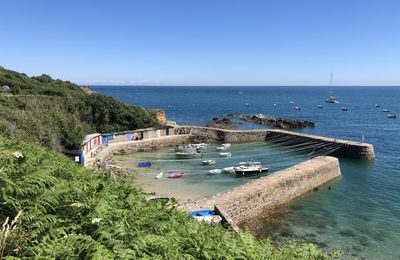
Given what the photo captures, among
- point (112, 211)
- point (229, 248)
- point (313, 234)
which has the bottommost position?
point (313, 234)

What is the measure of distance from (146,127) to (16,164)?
40.3 metres

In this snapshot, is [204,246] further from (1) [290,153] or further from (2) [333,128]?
(2) [333,128]

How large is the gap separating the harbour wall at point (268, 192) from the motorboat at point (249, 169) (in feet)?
12.1

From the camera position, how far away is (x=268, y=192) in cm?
2256

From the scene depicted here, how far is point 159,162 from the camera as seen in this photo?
34.8m

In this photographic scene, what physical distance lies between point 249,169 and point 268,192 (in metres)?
7.84

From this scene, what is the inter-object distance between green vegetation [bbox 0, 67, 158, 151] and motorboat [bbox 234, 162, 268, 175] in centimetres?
1481

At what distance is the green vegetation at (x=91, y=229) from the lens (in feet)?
14.7

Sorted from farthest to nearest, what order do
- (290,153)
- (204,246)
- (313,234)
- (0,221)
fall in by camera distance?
(290,153) < (313,234) < (204,246) < (0,221)

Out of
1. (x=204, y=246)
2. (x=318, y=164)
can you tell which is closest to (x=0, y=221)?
(x=204, y=246)

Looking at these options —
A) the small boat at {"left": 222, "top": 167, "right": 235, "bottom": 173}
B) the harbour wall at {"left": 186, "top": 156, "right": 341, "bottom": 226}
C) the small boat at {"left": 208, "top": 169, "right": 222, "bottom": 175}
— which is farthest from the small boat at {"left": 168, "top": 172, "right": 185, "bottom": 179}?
the harbour wall at {"left": 186, "top": 156, "right": 341, "bottom": 226}

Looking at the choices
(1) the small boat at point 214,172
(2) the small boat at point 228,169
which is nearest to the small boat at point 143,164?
(1) the small boat at point 214,172

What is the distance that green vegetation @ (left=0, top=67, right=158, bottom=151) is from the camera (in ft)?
84.2

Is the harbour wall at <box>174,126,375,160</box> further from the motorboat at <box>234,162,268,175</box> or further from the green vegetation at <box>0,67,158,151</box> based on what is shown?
the motorboat at <box>234,162,268,175</box>
